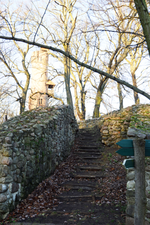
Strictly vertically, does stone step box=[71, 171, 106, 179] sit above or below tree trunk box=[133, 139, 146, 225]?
below

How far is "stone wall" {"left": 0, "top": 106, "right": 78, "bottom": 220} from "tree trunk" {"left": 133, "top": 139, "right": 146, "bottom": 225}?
9.87 ft

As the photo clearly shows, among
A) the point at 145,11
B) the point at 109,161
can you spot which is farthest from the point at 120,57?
the point at 145,11

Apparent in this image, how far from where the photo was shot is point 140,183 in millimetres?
2623

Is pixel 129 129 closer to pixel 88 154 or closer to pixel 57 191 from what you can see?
pixel 57 191

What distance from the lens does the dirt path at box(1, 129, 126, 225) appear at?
439cm

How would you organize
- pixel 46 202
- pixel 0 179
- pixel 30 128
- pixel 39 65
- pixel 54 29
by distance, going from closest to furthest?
pixel 0 179 → pixel 46 202 → pixel 30 128 → pixel 54 29 → pixel 39 65

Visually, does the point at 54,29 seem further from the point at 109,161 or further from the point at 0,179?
the point at 0,179

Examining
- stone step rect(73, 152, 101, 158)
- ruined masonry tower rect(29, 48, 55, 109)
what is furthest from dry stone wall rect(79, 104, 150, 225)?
ruined masonry tower rect(29, 48, 55, 109)

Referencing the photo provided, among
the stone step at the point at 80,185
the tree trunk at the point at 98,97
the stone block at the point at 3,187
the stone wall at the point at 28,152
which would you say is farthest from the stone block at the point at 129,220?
the tree trunk at the point at 98,97

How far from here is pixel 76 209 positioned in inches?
190

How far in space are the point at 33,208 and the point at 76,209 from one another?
3.39 feet

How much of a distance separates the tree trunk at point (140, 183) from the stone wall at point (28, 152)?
9.87 ft

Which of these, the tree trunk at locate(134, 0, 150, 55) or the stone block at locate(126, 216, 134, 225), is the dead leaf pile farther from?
the tree trunk at locate(134, 0, 150, 55)

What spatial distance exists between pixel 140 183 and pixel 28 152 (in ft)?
11.5
